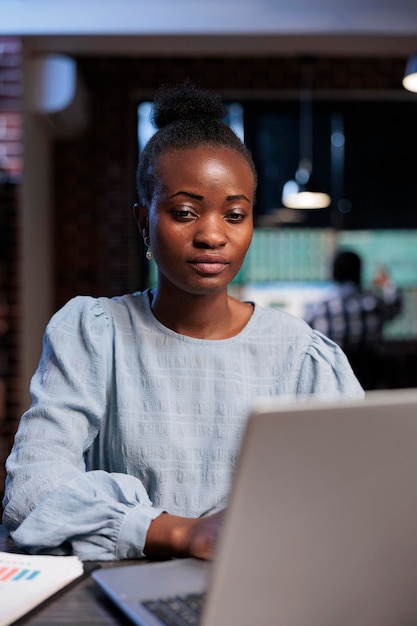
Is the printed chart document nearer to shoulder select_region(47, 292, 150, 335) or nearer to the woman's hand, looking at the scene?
the woman's hand

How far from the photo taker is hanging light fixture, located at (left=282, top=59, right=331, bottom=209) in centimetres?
582

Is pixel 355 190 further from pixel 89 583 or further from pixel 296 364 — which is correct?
pixel 89 583

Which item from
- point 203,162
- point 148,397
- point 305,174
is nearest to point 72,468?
point 148,397

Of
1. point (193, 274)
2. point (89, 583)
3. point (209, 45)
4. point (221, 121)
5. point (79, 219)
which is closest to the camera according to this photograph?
point (89, 583)

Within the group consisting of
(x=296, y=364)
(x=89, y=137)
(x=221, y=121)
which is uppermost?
(x=89, y=137)

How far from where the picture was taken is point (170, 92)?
→ 1383 mm

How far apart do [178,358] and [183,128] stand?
0.39m

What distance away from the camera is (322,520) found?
0.64 m

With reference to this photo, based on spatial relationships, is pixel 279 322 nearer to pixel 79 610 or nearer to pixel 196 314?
pixel 196 314

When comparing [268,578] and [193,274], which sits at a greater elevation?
[193,274]

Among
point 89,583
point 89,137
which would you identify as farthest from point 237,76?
point 89,583

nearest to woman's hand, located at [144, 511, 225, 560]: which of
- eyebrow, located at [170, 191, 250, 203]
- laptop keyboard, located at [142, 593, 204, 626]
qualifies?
laptop keyboard, located at [142, 593, 204, 626]

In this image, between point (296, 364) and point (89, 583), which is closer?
point (89, 583)

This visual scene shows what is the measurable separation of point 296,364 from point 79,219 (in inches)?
205
